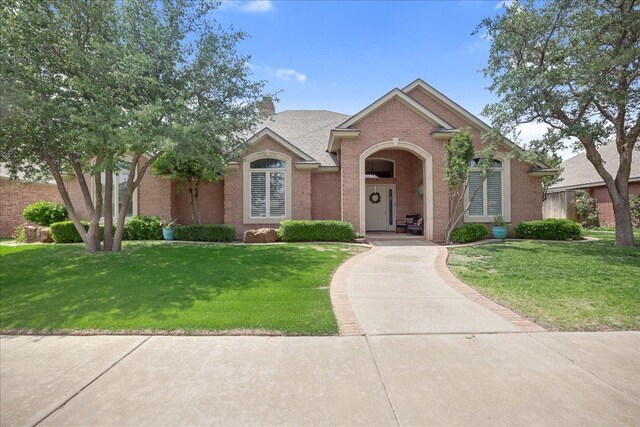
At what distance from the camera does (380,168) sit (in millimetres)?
18094

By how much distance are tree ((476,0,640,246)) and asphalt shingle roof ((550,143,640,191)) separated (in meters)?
11.2

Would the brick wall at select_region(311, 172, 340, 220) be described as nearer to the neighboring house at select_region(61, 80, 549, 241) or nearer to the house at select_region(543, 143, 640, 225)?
the neighboring house at select_region(61, 80, 549, 241)

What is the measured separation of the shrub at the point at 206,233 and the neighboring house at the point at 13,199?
28.0 feet

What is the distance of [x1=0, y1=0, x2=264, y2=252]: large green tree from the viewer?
8250mm

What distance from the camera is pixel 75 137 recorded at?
8867 mm

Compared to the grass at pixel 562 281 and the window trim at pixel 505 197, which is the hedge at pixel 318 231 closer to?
the grass at pixel 562 281

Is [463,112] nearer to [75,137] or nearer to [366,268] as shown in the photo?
[366,268]

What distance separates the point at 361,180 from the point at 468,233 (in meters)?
4.93

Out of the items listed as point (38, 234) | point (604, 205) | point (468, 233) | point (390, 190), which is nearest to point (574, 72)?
point (468, 233)

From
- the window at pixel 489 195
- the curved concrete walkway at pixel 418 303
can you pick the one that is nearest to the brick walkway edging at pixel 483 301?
the curved concrete walkway at pixel 418 303

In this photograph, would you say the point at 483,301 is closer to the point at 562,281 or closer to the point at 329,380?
Answer: the point at 562,281

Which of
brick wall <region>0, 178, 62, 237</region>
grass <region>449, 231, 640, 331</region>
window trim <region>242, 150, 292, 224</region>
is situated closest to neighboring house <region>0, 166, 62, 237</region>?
brick wall <region>0, 178, 62, 237</region>

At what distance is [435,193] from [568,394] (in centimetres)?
1181

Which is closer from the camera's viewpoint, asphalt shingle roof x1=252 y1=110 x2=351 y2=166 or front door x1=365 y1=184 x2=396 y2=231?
asphalt shingle roof x1=252 y1=110 x2=351 y2=166
